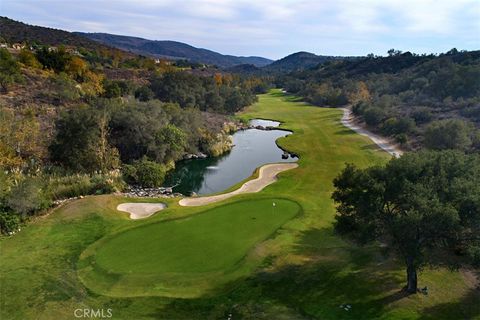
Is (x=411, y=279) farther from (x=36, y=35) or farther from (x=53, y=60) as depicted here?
(x=36, y=35)

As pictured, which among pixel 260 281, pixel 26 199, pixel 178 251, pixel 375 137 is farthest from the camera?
pixel 375 137

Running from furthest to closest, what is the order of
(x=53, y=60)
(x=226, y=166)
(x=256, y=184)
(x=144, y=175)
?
(x=53, y=60) < (x=226, y=166) < (x=256, y=184) < (x=144, y=175)

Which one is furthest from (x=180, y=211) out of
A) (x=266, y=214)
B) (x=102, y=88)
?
(x=102, y=88)

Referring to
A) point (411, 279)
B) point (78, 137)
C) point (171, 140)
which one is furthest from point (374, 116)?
point (411, 279)

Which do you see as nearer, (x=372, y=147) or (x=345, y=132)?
(x=372, y=147)

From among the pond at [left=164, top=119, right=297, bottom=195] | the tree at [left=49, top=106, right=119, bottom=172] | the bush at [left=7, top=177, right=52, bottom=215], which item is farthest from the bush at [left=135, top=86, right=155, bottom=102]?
the bush at [left=7, top=177, right=52, bottom=215]

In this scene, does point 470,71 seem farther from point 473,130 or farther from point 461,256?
point 461,256

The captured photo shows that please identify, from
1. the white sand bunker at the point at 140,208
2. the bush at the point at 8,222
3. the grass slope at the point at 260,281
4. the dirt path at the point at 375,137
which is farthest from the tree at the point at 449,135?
the bush at the point at 8,222

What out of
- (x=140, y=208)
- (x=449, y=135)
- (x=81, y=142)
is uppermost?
(x=449, y=135)
